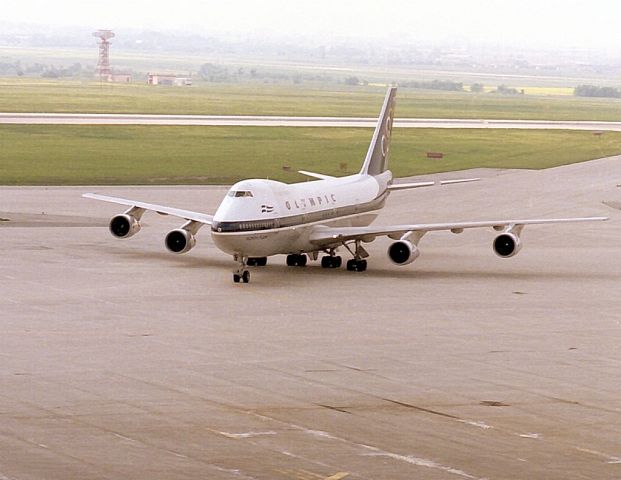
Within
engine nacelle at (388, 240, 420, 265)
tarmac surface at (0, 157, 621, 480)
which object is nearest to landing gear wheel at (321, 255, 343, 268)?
tarmac surface at (0, 157, 621, 480)

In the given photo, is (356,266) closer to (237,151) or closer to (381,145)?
(381,145)

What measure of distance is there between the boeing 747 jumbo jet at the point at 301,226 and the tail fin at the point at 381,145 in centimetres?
157

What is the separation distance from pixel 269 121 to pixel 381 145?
88894mm

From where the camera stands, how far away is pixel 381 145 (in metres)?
61.1

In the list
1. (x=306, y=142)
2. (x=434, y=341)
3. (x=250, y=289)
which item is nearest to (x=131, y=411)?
(x=434, y=341)

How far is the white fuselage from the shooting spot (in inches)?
1868

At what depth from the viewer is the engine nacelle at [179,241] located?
172 ft

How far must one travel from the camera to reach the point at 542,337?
130ft

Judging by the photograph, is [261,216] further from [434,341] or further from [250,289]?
[434,341]

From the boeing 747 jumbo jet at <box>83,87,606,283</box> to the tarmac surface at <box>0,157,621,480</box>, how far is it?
3.15 feet

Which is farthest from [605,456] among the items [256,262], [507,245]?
[256,262]

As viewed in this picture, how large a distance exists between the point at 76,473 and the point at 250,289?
23.3 meters

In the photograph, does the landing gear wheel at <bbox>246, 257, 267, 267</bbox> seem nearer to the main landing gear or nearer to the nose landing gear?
the main landing gear

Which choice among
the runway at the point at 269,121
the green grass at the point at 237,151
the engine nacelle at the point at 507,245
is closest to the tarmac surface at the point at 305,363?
the engine nacelle at the point at 507,245
